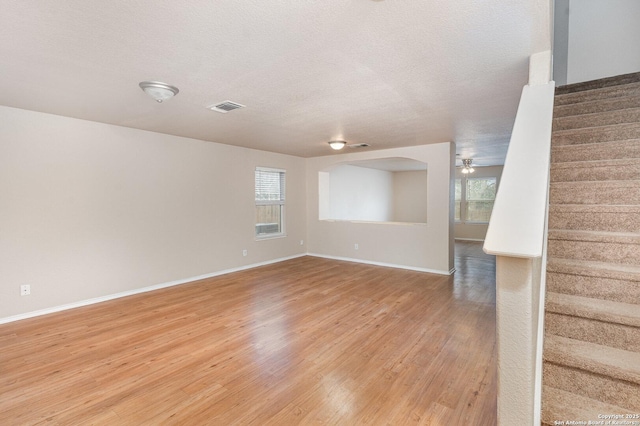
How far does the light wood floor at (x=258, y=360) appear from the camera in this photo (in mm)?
1872

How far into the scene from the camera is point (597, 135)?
8.03ft

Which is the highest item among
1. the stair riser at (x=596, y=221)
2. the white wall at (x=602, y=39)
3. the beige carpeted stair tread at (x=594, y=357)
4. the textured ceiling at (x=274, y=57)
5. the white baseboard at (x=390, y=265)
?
the white wall at (x=602, y=39)

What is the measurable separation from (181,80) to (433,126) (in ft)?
10.4

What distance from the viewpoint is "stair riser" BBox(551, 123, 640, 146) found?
2.32 meters

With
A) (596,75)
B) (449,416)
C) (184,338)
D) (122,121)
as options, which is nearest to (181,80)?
(122,121)

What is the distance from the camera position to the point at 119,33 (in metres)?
1.76

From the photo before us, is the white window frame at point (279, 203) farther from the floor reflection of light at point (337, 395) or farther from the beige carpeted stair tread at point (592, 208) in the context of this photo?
the beige carpeted stair tread at point (592, 208)

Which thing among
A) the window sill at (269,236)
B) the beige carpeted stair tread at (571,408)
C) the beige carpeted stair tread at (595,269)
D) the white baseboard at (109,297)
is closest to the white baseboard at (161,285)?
the white baseboard at (109,297)

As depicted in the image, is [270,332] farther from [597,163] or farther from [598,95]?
[598,95]

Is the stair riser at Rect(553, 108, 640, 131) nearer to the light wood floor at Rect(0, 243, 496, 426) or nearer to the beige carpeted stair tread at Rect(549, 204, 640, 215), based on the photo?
the beige carpeted stair tread at Rect(549, 204, 640, 215)

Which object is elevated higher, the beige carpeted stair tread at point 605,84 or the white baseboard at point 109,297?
the beige carpeted stair tread at point 605,84

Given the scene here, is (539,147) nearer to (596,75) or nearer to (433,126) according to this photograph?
(433,126)

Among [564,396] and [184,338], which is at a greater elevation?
[564,396]

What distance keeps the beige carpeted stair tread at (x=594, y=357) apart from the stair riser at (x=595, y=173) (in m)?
1.36
